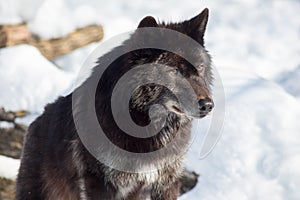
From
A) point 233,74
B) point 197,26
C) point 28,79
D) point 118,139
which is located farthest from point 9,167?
point 233,74

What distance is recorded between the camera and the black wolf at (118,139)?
3.67m

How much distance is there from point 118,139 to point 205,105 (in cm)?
63

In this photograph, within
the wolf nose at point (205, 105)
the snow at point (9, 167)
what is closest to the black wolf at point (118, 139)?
the wolf nose at point (205, 105)

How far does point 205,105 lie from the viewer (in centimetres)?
352

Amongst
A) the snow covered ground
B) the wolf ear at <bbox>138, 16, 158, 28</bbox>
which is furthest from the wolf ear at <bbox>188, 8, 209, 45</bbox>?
the snow covered ground

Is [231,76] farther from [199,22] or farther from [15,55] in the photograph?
[199,22]

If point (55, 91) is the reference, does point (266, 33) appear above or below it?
below

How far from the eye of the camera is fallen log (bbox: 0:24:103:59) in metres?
7.17

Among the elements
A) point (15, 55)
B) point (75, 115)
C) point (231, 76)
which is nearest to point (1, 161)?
point (15, 55)

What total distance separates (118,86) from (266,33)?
20.9 feet

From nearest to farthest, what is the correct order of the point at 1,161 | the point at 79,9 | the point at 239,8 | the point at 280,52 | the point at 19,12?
1. the point at 1,161
2. the point at 19,12
3. the point at 79,9
4. the point at 280,52
5. the point at 239,8

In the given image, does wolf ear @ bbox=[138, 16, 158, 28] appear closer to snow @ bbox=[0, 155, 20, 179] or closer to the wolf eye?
the wolf eye

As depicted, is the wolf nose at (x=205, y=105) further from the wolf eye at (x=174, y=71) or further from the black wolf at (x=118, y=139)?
the wolf eye at (x=174, y=71)

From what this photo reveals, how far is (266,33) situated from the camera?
31.3ft
